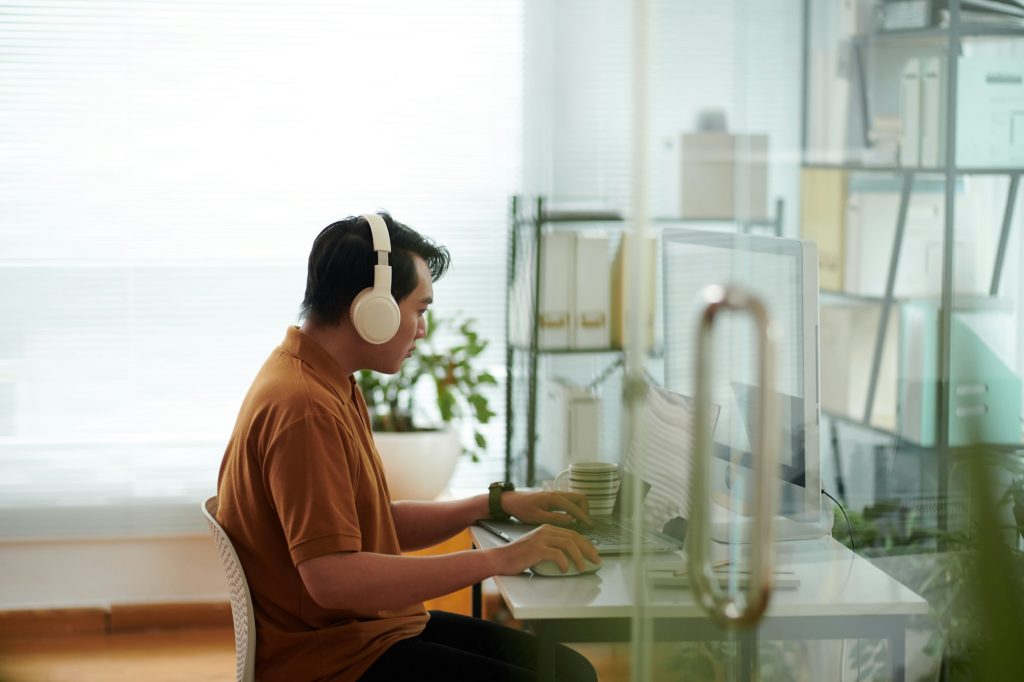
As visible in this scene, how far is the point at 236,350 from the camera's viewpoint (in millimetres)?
3367

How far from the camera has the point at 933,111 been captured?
0.97 m

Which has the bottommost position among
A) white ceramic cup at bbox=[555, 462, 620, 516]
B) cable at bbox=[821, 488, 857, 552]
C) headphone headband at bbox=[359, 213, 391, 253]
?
white ceramic cup at bbox=[555, 462, 620, 516]

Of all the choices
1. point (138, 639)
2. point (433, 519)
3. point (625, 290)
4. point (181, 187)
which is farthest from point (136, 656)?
point (625, 290)

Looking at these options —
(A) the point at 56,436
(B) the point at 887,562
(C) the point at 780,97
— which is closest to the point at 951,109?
(C) the point at 780,97

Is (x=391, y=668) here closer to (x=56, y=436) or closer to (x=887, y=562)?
(x=887, y=562)

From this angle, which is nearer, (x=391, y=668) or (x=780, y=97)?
(x=780, y=97)

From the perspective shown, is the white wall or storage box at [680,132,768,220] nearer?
storage box at [680,132,768,220]

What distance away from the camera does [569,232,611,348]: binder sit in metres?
1.53

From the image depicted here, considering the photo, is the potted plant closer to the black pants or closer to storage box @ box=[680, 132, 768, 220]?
the black pants

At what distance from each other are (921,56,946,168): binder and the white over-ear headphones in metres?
0.96

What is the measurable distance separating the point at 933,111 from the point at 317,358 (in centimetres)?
106

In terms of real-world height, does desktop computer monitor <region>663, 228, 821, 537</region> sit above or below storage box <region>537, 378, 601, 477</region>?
above

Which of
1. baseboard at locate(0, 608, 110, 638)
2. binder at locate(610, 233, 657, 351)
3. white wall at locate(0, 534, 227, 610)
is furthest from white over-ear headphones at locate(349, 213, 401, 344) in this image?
baseboard at locate(0, 608, 110, 638)

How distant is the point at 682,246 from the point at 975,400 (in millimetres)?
419
